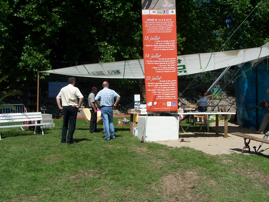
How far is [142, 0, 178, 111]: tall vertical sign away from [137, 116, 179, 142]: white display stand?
11.7 inches

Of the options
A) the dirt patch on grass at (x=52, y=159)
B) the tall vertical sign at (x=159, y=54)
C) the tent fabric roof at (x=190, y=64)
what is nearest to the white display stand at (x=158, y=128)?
the tall vertical sign at (x=159, y=54)

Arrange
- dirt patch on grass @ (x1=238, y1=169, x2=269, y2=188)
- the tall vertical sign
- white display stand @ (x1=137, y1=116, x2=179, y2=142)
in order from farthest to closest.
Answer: the tall vertical sign < white display stand @ (x1=137, y1=116, x2=179, y2=142) < dirt patch on grass @ (x1=238, y1=169, x2=269, y2=188)

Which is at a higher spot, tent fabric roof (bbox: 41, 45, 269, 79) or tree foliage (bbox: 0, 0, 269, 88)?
tree foliage (bbox: 0, 0, 269, 88)

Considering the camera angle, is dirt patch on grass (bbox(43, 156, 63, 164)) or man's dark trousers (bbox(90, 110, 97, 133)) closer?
dirt patch on grass (bbox(43, 156, 63, 164))

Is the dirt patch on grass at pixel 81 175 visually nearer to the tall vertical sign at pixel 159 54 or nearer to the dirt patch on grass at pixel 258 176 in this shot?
the dirt patch on grass at pixel 258 176

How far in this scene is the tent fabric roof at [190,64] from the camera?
8.38m

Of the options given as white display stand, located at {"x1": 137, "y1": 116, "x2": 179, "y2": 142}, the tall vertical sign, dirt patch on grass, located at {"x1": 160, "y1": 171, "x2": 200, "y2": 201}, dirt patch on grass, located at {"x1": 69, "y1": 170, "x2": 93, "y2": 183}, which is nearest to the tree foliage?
the tall vertical sign

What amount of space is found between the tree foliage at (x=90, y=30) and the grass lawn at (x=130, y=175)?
32.6 ft

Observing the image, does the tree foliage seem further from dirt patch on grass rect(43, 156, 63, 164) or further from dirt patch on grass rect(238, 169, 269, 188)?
dirt patch on grass rect(43, 156, 63, 164)

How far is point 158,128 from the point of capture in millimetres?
7457

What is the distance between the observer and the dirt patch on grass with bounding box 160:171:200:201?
3715 millimetres

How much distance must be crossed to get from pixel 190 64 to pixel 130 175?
521cm

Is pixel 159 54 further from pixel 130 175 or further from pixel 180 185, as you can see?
pixel 180 185

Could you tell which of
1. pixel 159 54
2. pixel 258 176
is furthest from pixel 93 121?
pixel 258 176
